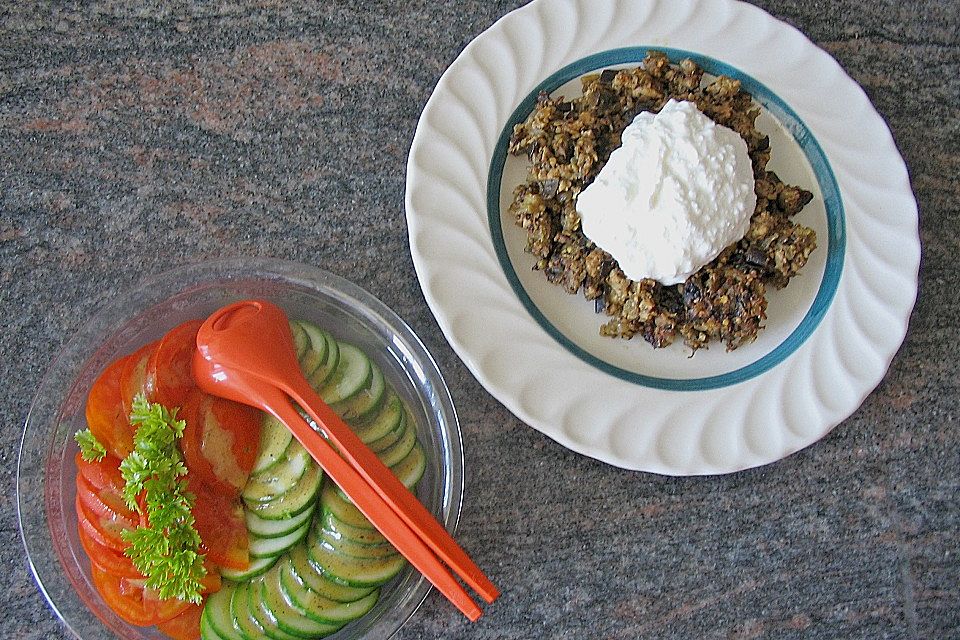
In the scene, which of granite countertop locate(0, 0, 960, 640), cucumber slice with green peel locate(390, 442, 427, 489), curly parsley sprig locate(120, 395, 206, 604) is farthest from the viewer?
granite countertop locate(0, 0, 960, 640)

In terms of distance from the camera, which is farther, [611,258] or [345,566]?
[611,258]

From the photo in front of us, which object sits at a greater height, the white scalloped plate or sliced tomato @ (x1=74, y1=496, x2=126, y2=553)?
the white scalloped plate

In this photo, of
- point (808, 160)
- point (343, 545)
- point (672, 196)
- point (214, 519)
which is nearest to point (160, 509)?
point (214, 519)

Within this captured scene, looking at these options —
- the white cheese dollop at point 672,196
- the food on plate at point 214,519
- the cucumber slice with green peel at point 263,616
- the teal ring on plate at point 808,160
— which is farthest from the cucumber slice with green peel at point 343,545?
the white cheese dollop at point 672,196

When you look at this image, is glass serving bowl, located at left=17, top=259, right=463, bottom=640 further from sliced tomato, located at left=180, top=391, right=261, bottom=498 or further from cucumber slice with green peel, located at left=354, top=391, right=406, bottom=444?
sliced tomato, located at left=180, top=391, right=261, bottom=498

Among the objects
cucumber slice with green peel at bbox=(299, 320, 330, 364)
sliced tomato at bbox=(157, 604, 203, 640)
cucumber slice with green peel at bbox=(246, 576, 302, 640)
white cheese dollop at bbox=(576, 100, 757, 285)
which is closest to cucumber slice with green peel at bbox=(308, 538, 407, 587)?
cucumber slice with green peel at bbox=(246, 576, 302, 640)

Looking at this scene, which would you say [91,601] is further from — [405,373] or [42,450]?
[405,373]

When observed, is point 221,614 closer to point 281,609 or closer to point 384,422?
point 281,609

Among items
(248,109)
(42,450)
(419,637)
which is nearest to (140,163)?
(248,109)
